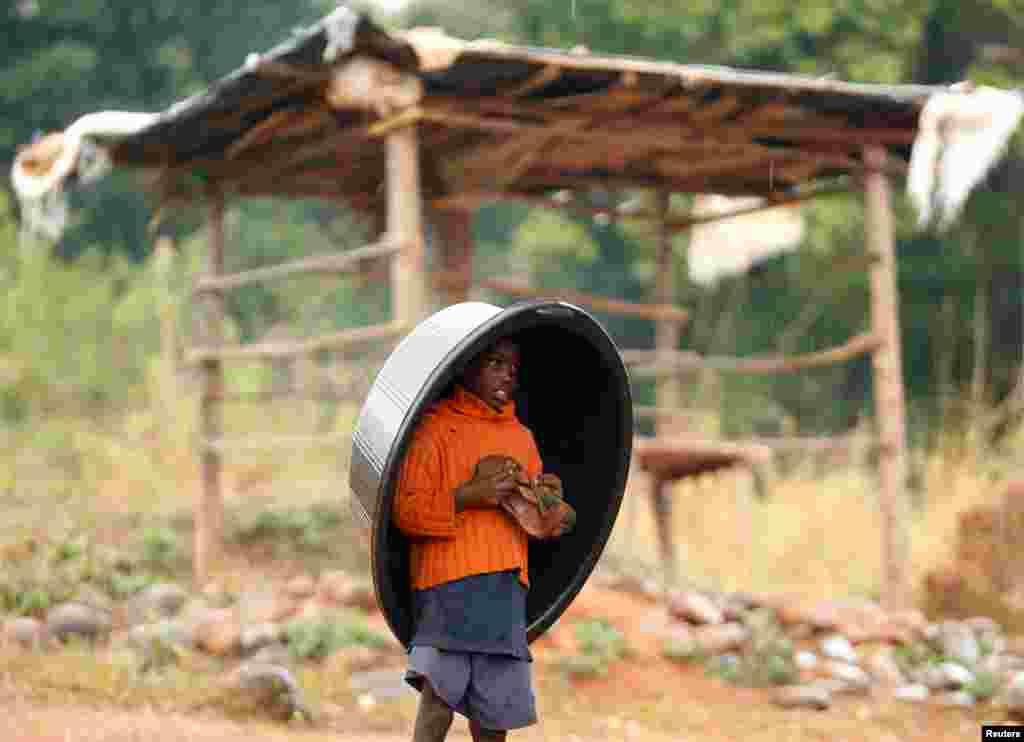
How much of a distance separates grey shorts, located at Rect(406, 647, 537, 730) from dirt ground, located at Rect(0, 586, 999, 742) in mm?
1755

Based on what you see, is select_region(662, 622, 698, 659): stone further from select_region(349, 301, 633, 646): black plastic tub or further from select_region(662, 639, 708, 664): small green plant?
select_region(349, 301, 633, 646): black plastic tub

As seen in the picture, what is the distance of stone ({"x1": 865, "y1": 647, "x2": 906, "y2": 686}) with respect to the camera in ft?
24.5

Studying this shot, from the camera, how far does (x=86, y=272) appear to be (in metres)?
16.2

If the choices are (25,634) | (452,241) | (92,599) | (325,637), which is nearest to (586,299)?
(452,241)

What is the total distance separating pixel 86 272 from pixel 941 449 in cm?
959

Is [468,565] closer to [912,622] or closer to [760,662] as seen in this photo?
[760,662]

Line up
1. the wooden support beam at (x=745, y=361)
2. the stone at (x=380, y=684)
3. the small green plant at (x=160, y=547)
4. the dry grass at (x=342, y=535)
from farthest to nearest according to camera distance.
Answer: the small green plant at (x=160, y=547) < the wooden support beam at (x=745, y=361) < the stone at (x=380, y=684) < the dry grass at (x=342, y=535)

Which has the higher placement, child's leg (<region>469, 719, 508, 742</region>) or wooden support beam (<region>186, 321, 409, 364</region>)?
wooden support beam (<region>186, 321, 409, 364</region>)

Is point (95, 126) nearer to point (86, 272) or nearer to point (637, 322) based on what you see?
point (86, 272)

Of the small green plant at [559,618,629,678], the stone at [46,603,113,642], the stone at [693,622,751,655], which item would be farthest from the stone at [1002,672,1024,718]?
the stone at [46,603,113,642]

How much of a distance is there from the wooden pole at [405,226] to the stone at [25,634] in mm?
2249

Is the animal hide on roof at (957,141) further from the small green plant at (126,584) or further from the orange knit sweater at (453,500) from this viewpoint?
the small green plant at (126,584)

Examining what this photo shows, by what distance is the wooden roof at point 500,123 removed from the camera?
7125 millimetres

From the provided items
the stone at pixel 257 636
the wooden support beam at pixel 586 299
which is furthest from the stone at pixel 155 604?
the wooden support beam at pixel 586 299
